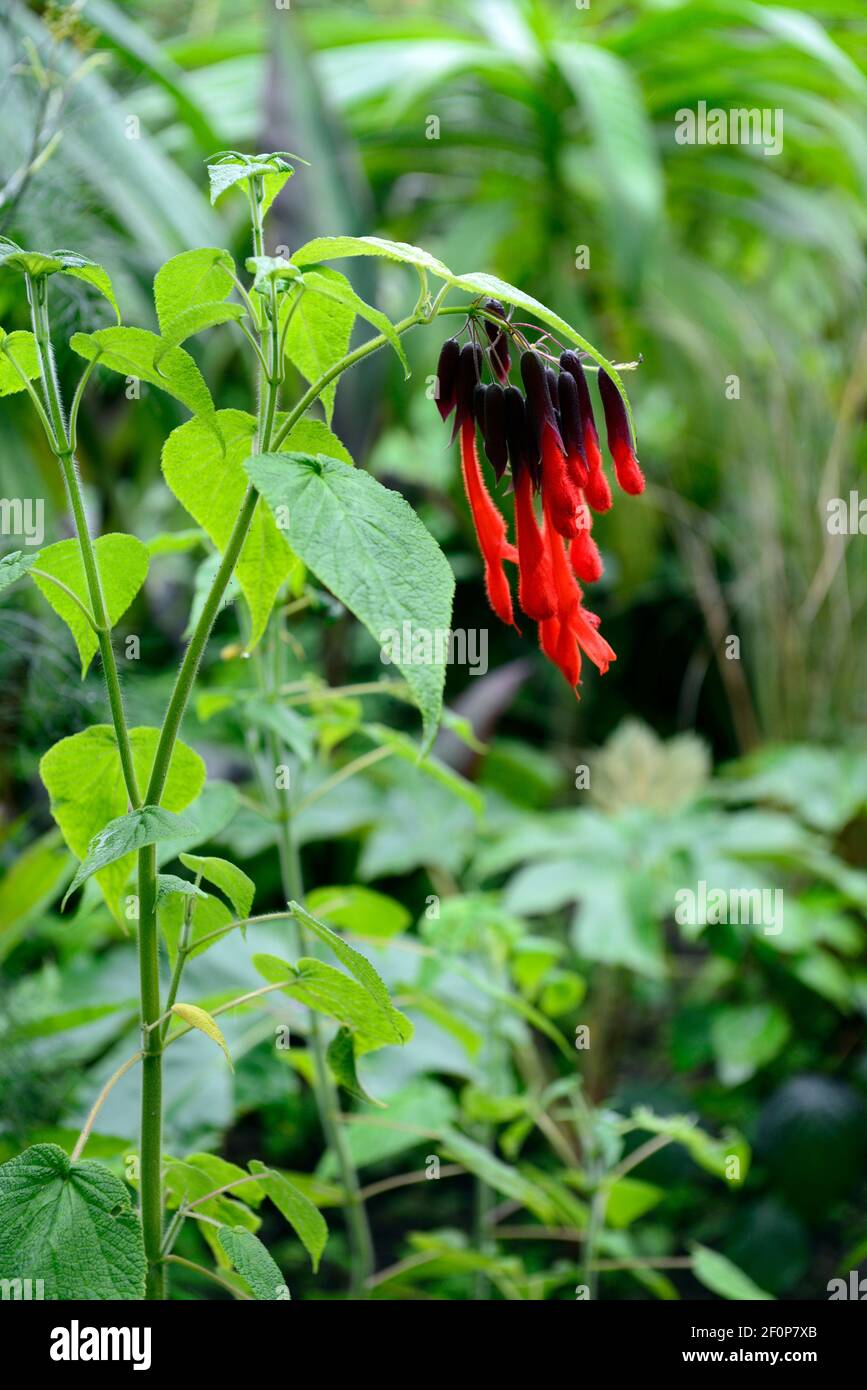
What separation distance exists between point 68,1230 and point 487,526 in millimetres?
290

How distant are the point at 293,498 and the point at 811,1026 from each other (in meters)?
1.46

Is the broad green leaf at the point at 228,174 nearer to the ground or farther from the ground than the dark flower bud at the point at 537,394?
farther from the ground

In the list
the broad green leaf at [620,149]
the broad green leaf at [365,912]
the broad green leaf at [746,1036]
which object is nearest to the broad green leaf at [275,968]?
the broad green leaf at [365,912]

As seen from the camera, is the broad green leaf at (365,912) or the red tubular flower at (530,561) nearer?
the red tubular flower at (530,561)

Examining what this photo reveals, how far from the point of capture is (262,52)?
2389 mm

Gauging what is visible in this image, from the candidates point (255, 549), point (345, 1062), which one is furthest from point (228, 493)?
point (345, 1062)

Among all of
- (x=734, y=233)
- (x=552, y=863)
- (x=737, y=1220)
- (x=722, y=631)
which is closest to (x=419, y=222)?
(x=734, y=233)

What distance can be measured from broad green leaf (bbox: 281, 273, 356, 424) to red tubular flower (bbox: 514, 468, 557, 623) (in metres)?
0.09

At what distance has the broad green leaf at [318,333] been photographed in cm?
51

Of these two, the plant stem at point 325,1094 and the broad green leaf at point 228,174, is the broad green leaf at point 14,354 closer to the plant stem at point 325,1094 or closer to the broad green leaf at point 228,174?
the broad green leaf at point 228,174

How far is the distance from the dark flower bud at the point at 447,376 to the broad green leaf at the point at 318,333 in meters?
0.04

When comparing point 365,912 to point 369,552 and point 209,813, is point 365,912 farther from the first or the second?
point 369,552

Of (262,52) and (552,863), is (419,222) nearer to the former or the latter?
(262,52)

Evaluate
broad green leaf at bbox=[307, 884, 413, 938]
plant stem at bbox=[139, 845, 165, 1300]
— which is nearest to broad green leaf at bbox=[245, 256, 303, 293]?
plant stem at bbox=[139, 845, 165, 1300]
